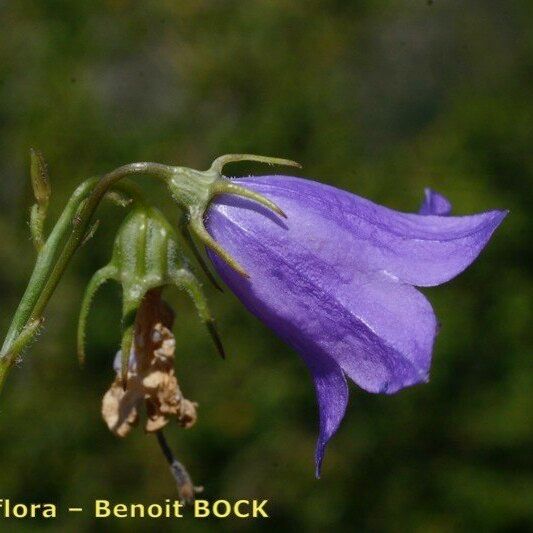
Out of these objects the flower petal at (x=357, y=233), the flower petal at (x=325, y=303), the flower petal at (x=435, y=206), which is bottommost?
the flower petal at (x=325, y=303)

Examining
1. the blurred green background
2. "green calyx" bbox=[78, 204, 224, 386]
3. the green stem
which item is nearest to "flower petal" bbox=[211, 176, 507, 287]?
"green calyx" bbox=[78, 204, 224, 386]

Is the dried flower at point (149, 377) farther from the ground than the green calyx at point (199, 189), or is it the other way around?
the green calyx at point (199, 189)

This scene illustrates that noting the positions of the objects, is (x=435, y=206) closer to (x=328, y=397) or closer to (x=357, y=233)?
(x=357, y=233)

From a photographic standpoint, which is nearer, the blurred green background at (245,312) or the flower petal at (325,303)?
the flower petal at (325,303)

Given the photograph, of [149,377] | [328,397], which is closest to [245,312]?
[149,377]

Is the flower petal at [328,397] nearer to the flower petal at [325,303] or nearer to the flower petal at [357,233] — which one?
the flower petal at [325,303]

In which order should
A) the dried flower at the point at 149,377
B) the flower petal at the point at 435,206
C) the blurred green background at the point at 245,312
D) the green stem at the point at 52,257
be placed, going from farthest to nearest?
the blurred green background at the point at 245,312
the flower petal at the point at 435,206
the dried flower at the point at 149,377
the green stem at the point at 52,257

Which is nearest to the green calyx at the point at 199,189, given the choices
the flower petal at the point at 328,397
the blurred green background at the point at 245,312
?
the flower petal at the point at 328,397

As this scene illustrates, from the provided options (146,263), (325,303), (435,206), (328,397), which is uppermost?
(435,206)
